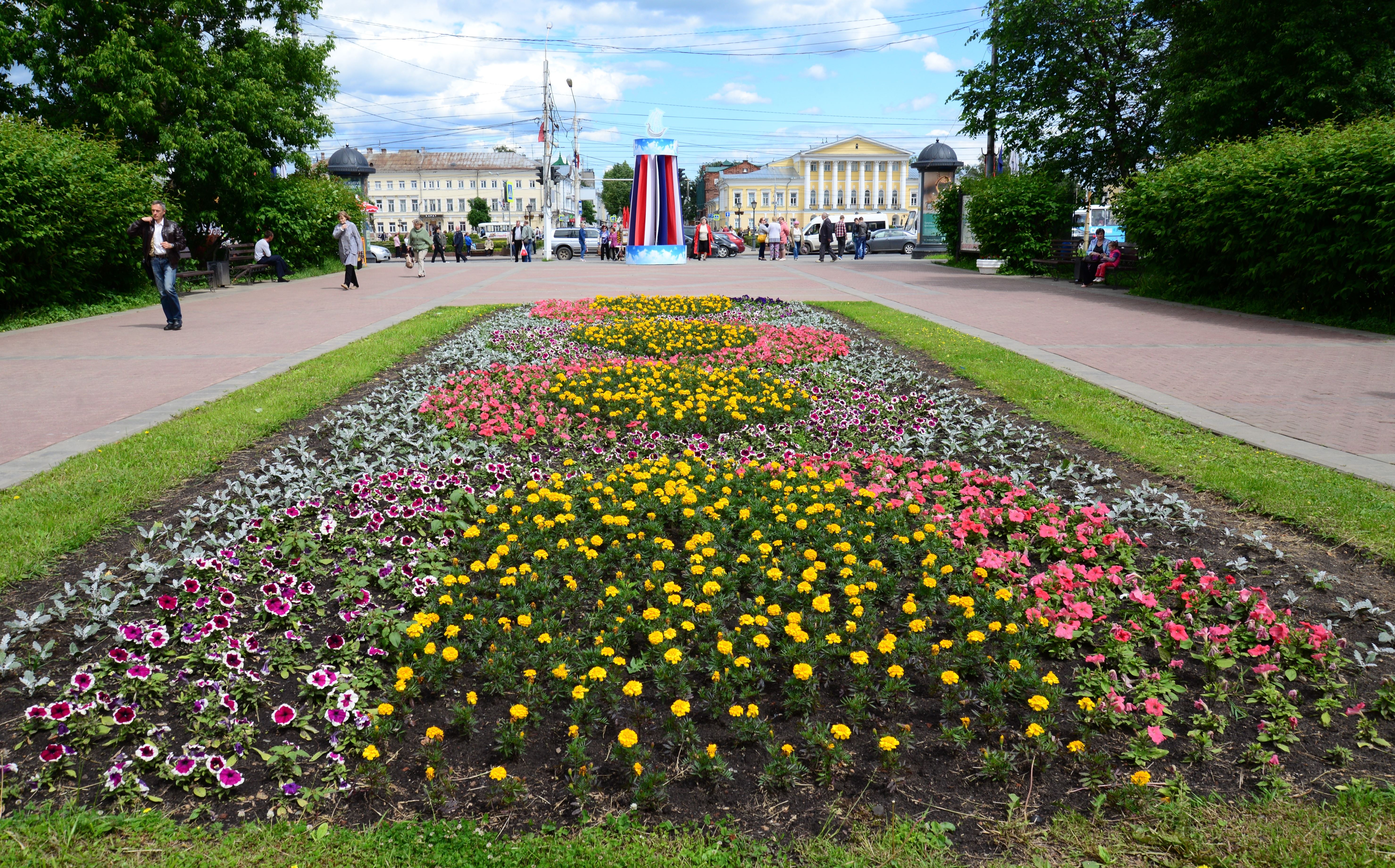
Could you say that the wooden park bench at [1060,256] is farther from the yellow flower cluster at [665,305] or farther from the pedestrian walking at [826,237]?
the yellow flower cluster at [665,305]

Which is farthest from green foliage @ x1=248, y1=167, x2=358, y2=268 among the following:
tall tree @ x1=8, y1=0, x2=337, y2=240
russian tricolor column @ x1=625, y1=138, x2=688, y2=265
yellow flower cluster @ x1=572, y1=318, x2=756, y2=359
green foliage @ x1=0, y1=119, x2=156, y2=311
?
yellow flower cluster @ x1=572, y1=318, x2=756, y2=359

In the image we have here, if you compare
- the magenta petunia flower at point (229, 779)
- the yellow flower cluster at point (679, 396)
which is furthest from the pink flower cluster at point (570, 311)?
the magenta petunia flower at point (229, 779)

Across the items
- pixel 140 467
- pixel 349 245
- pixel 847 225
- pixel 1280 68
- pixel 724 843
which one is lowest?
pixel 724 843

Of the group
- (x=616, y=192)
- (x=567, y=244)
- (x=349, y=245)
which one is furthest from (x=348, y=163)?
(x=616, y=192)

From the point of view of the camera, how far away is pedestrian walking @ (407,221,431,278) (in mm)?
27031

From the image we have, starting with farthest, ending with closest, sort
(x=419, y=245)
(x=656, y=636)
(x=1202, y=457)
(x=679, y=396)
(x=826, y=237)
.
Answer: (x=826, y=237)
(x=419, y=245)
(x=679, y=396)
(x=1202, y=457)
(x=656, y=636)

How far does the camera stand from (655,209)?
32156 mm

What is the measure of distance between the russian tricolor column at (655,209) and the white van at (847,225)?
7628 millimetres

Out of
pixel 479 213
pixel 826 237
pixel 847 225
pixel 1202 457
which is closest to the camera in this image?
pixel 1202 457

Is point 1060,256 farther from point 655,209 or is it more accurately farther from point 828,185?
point 828,185

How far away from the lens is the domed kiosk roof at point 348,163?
40688 millimetres

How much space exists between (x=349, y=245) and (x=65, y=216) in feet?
21.2

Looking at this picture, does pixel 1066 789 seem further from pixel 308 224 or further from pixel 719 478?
pixel 308 224

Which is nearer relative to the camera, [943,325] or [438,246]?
[943,325]
